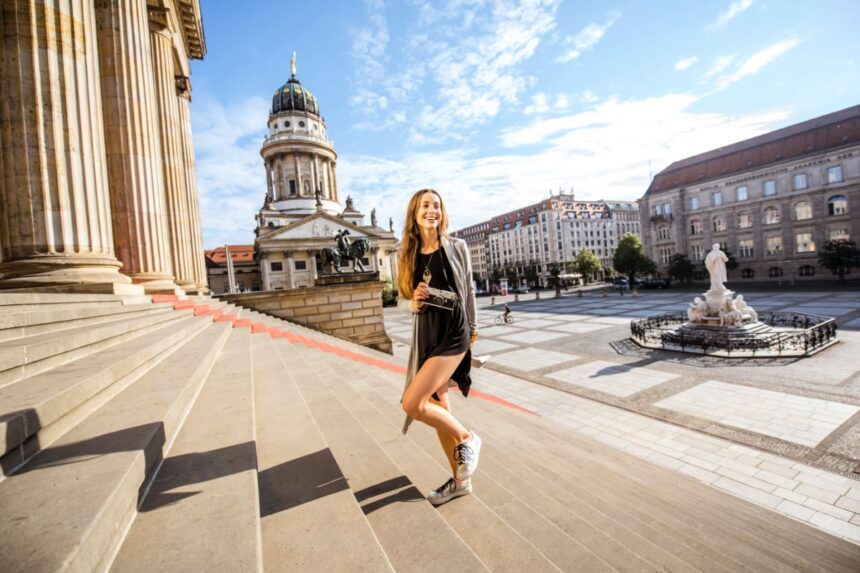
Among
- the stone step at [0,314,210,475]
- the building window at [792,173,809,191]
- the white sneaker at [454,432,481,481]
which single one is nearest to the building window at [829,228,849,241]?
the building window at [792,173,809,191]

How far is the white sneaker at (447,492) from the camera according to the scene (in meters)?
2.36

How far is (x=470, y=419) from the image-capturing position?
15.9 ft

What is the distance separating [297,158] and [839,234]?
67283 millimetres

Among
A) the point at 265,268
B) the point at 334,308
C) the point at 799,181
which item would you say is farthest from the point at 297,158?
the point at 799,181

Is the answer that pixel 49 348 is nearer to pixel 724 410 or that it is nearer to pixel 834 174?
pixel 724 410

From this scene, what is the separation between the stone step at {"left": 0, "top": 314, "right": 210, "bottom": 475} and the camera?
1614 mm

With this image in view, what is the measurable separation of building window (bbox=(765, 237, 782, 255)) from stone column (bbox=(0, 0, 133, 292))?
186ft

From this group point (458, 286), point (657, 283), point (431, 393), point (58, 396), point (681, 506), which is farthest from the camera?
point (657, 283)

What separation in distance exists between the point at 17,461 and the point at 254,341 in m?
5.49

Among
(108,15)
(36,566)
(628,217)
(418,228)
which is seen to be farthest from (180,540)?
(628,217)

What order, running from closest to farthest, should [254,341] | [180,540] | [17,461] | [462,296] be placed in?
[180,540] < [17,461] < [462,296] < [254,341]

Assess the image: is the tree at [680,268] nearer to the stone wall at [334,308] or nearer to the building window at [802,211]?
the building window at [802,211]

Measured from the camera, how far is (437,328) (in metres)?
2.49

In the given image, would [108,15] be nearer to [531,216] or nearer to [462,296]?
[462,296]
